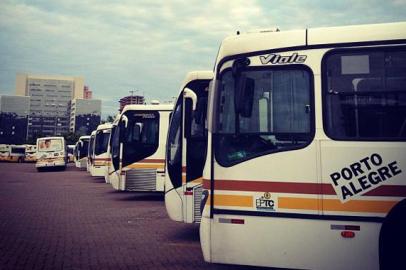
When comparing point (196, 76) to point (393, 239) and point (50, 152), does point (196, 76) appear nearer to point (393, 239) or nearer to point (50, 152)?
point (393, 239)

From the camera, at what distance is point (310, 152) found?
4.98m

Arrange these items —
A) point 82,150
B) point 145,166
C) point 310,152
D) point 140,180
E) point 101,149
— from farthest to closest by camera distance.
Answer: point 82,150 < point 101,149 < point 145,166 < point 140,180 < point 310,152

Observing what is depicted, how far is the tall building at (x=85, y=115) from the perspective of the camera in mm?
127250

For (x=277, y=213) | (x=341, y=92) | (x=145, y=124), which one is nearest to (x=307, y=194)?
(x=277, y=213)

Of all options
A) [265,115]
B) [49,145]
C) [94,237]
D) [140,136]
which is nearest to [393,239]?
[265,115]

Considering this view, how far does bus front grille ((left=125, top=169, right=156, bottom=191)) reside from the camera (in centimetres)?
1426

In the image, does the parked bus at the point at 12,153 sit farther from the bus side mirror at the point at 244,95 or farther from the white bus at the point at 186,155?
the bus side mirror at the point at 244,95

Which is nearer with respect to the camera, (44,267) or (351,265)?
(351,265)

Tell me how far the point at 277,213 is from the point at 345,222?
0.79 metres

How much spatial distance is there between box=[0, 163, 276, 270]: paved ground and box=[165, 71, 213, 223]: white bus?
0.74 m

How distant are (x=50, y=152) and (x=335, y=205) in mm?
33295

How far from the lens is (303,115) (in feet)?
16.7

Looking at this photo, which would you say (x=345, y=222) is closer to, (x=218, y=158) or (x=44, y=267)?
(x=218, y=158)

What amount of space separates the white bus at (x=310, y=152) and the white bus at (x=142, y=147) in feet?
29.8
